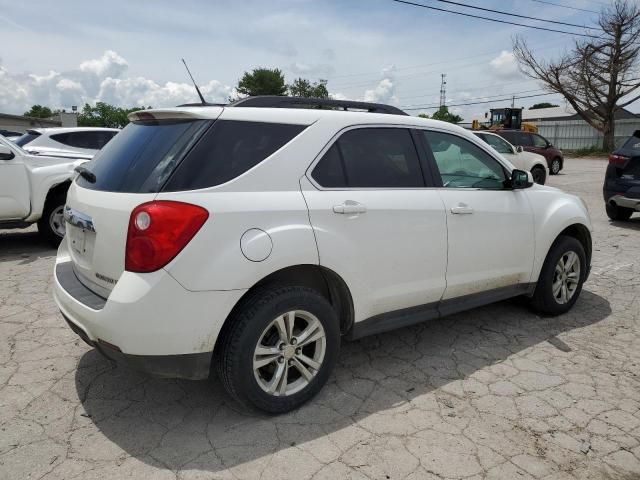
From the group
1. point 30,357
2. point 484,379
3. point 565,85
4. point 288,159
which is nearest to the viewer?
point 288,159

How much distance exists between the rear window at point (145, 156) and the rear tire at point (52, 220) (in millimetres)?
4373

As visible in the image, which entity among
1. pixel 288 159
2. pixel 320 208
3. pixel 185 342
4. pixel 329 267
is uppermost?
pixel 288 159

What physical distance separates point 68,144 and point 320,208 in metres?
7.72

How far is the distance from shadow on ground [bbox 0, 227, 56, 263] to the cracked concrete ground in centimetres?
255

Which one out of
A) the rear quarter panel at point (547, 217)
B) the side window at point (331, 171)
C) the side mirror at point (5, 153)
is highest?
the side mirror at point (5, 153)

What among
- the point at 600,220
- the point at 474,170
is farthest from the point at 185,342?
the point at 600,220

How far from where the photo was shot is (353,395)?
3.09 metres

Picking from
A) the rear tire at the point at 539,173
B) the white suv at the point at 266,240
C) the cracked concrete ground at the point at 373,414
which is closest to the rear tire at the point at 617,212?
the cracked concrete ground at the point at 373,414

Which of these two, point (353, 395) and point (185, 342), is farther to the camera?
point (353, 395)

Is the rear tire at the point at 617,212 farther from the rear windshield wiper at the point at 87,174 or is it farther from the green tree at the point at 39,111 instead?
the green tree at the point at 39,111

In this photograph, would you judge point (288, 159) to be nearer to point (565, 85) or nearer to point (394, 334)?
point (394, 334)

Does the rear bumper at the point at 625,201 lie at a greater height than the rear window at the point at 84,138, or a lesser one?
lesser

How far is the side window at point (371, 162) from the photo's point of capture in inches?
117

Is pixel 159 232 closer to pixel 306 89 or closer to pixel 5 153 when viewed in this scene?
pixel 5 153
